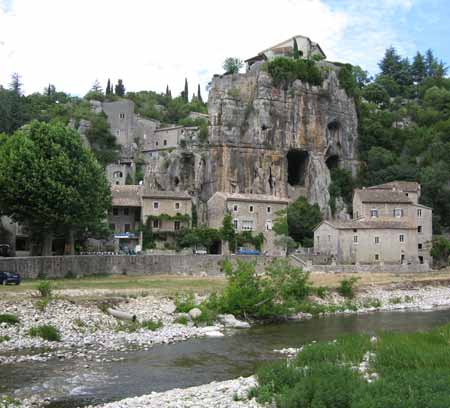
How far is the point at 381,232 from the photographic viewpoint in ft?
219

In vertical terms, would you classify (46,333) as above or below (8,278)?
below

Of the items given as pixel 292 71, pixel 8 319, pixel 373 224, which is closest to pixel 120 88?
pixel 292 71

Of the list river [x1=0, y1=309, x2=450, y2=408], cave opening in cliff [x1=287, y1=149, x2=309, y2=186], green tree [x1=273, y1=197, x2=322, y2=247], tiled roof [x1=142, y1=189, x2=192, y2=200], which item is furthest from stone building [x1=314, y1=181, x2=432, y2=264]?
river [x1=0, y1=309, x2=450, y2=408]

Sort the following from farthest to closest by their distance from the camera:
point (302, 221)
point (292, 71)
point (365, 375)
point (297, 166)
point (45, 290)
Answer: point (297, 166), point (292, 71), point (302, 221), point (45, 290), point (365, 375)

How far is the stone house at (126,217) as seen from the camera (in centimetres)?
7106

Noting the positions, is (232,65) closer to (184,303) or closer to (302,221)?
(302,221)

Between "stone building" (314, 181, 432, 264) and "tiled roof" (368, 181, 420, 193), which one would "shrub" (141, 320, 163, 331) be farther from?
"tiled roof" (368, 181, 420, 193)

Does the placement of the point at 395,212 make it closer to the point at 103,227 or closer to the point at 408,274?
the point at 408,274

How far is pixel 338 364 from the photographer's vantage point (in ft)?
70.0

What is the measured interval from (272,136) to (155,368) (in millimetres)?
62370

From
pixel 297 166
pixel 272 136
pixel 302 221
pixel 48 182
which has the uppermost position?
pixel 272 136

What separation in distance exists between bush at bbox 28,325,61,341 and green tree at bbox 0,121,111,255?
2122 centimetres

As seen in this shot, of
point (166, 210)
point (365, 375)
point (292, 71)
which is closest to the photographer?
point (365, 375)

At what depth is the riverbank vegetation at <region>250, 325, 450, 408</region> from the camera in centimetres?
1625
